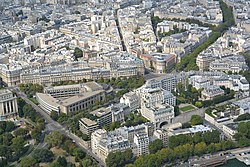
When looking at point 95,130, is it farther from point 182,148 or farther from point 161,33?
point 161,33

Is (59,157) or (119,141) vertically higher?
(119,141)

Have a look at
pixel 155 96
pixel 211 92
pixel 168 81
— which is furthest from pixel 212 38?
pixel 155 96

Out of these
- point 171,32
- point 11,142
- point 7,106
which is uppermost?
point 171,32

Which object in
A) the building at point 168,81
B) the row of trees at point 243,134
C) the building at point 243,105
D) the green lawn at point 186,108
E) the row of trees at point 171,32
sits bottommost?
the row of trees at point 243,134

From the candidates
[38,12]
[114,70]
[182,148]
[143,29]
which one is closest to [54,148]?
[182,148]

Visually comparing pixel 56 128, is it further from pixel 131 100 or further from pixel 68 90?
pixel 131 100

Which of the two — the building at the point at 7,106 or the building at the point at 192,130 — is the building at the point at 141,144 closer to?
the building at the point at 192,130

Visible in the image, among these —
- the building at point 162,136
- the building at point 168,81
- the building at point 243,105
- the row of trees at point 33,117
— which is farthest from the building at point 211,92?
the row of trees at point 33,117
